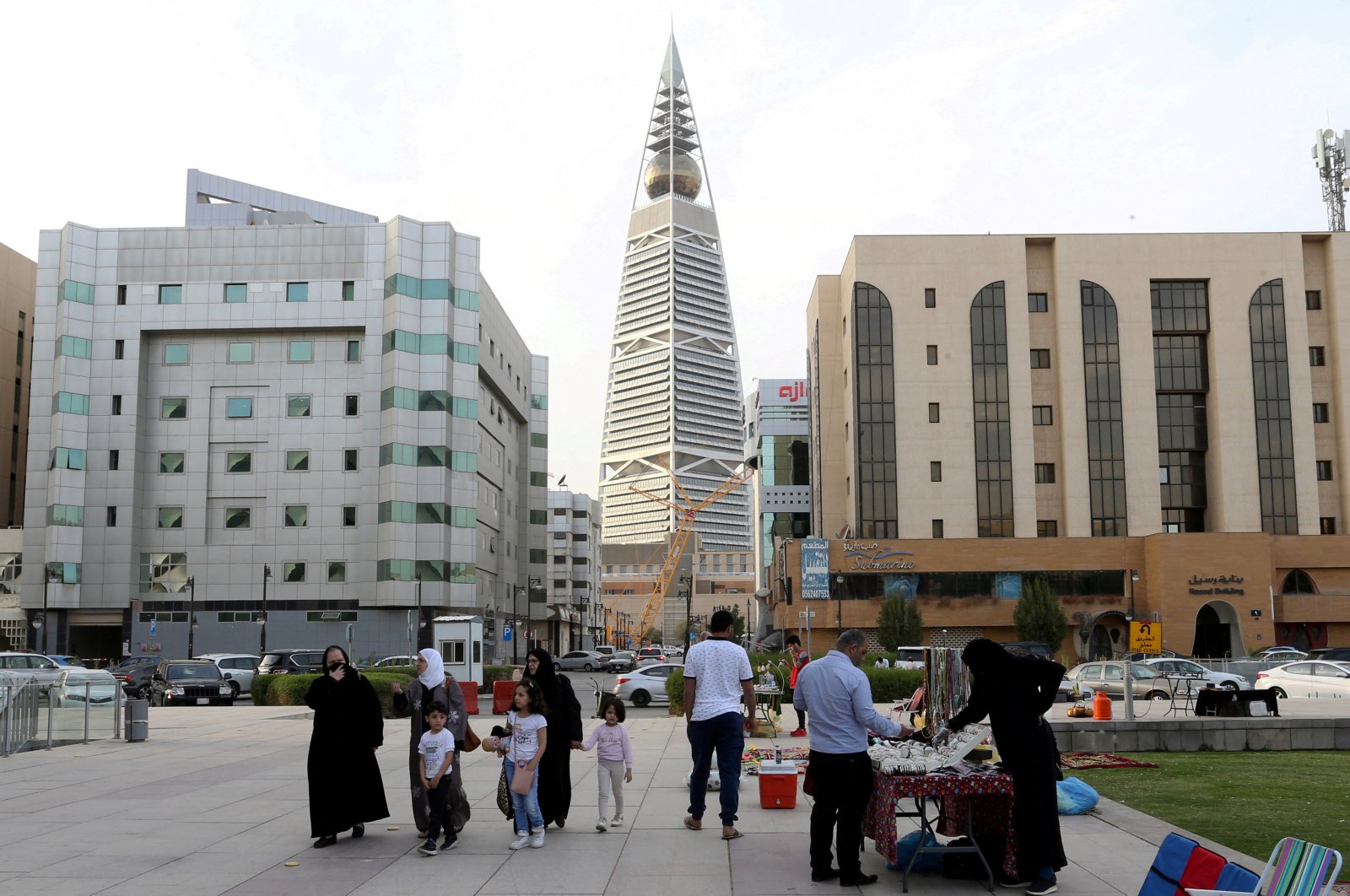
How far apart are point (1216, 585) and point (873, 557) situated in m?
18.2

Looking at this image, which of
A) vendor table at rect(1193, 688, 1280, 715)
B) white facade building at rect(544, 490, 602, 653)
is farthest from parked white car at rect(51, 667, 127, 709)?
white facade building at rect(544, 490, 602, 653)

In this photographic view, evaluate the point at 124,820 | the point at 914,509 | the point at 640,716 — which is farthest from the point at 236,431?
the point at 124,820

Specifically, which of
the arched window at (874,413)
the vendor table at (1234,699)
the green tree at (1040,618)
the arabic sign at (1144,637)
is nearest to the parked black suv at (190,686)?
the arabic sign at (1144,637)

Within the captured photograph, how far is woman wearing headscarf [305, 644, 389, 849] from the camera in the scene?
10.6 metres

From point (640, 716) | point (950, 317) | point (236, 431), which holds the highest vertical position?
point (950, 317)

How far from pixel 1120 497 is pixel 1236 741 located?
175 feet

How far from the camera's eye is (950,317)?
70125mm

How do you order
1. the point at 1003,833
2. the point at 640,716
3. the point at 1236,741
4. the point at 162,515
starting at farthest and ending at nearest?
the point at 162,515 → the point at 640,716 → the point at 1236,741 → the point at 1003,833

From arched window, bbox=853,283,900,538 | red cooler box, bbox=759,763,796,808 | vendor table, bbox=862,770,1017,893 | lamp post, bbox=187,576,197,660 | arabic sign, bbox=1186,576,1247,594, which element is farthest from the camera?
arched window, bbox=853,283,900,538

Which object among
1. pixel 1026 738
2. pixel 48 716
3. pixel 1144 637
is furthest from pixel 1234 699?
pixel 48 716

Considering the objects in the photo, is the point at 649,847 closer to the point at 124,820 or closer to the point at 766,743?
the point at 124,820

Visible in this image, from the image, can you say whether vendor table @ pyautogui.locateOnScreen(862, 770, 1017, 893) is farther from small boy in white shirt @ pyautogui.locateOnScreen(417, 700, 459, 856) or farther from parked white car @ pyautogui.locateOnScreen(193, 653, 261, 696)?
parked white car @ pyautogui.locateOnScreen(193, 653, 261, 696)

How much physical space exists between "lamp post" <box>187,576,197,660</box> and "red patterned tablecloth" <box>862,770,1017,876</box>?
5761 centimetres

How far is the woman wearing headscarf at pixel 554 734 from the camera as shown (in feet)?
35.6
